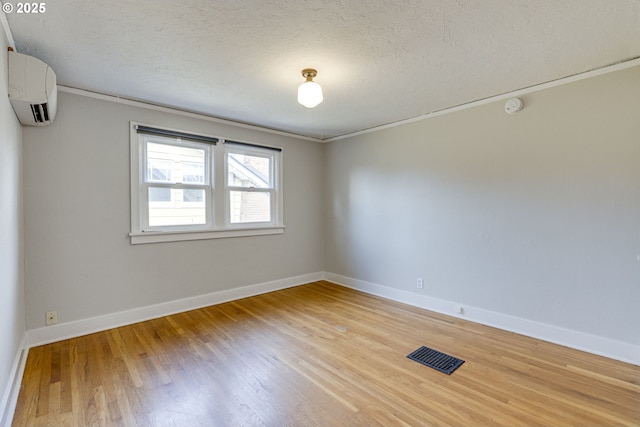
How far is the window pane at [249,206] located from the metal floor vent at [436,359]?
274cm

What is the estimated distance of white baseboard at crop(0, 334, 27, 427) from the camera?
5.42 ft

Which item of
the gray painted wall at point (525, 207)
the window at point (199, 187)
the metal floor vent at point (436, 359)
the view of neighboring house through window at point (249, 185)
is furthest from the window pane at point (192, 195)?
the metal floor vent at point (436, 359)

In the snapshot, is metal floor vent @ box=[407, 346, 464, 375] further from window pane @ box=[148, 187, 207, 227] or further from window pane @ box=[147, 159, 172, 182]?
window pane @ box=[147, 159, 172, 182]

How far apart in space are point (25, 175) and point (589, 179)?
4937mm

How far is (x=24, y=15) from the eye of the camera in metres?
1.76

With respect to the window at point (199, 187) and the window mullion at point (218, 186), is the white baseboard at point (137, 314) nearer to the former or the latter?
the window at point (199, 187)

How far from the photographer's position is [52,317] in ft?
8.94

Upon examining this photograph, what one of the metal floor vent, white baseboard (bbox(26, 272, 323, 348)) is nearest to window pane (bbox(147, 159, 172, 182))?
white baseboard (bbox(26, 272, 323, 348))

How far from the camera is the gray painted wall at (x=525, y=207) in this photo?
2.41 m

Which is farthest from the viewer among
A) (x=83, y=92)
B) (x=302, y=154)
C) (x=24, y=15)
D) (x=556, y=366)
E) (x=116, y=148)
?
(x=302, y=154)

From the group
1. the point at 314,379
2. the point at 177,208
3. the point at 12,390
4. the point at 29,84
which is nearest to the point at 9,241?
the point at 12,390

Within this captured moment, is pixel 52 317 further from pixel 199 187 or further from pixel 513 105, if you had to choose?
pixel 513 105

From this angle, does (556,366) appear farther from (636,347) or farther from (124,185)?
(124,185)

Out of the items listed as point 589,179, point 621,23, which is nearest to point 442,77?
point 621,23
